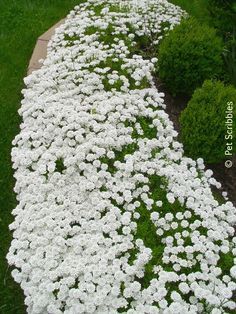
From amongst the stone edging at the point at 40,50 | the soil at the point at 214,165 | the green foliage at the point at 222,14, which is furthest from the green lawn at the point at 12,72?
the green foliage at the point at 222,14

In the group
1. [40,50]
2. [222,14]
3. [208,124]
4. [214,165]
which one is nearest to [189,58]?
[222,14]

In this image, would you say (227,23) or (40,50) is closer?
(227,23)

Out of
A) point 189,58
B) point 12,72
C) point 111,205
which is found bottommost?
point 12,72

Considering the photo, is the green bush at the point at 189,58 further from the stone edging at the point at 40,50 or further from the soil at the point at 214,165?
the stone edging at the point at 40,50

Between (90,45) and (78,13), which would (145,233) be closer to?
(90,45)

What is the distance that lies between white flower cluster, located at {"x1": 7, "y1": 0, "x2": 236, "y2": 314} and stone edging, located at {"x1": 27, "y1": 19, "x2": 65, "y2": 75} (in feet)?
2.54

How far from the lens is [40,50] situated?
861 cm

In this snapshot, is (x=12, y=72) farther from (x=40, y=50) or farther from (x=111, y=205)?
(x=111, y=205)

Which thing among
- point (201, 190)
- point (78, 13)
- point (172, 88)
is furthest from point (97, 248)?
point (78, 13)

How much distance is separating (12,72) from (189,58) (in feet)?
10.4

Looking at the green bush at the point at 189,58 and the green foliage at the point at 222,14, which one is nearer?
the green bush at the point at 189,58

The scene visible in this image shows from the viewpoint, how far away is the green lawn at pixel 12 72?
5848mm

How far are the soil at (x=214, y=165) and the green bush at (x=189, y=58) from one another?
225mm

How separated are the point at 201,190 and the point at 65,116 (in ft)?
6.40
